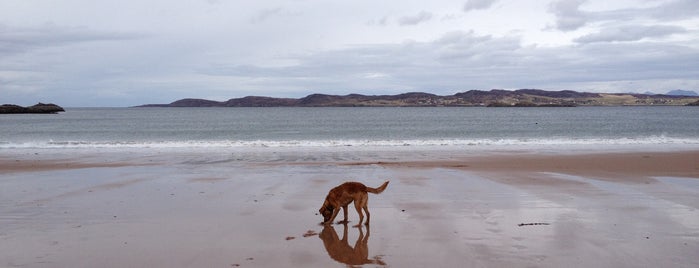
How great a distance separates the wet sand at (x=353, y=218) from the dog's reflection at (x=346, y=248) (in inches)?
1.0

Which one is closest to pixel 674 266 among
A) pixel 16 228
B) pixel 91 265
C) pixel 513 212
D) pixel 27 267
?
pixel 513 212

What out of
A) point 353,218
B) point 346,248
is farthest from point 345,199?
point 346,248

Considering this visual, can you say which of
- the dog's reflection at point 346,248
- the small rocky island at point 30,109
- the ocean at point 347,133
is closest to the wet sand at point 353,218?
the dog's reflection at point 346,248

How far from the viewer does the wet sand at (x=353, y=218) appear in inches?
259

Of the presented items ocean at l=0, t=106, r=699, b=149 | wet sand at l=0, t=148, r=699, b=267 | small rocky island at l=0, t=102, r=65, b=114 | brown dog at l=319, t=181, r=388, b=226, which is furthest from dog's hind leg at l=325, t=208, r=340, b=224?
small rocky island at l=0, t=102, r=65, b=114

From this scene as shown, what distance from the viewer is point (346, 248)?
704cm

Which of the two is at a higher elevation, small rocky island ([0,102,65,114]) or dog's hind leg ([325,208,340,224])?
small rocky island ([0,102,65,114])

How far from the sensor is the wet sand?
6586 millimetres

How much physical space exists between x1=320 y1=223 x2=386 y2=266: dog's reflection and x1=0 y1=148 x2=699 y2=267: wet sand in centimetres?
2

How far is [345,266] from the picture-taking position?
20.4 ft

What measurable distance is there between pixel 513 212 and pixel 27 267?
22.8ft

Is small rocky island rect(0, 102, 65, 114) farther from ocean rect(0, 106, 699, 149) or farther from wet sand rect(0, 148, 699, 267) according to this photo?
wet sand rect(0, 148, 699, 267)

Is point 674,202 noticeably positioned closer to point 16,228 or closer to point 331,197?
point 331,197

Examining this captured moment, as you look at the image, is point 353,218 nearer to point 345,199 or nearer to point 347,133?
point 345,199
